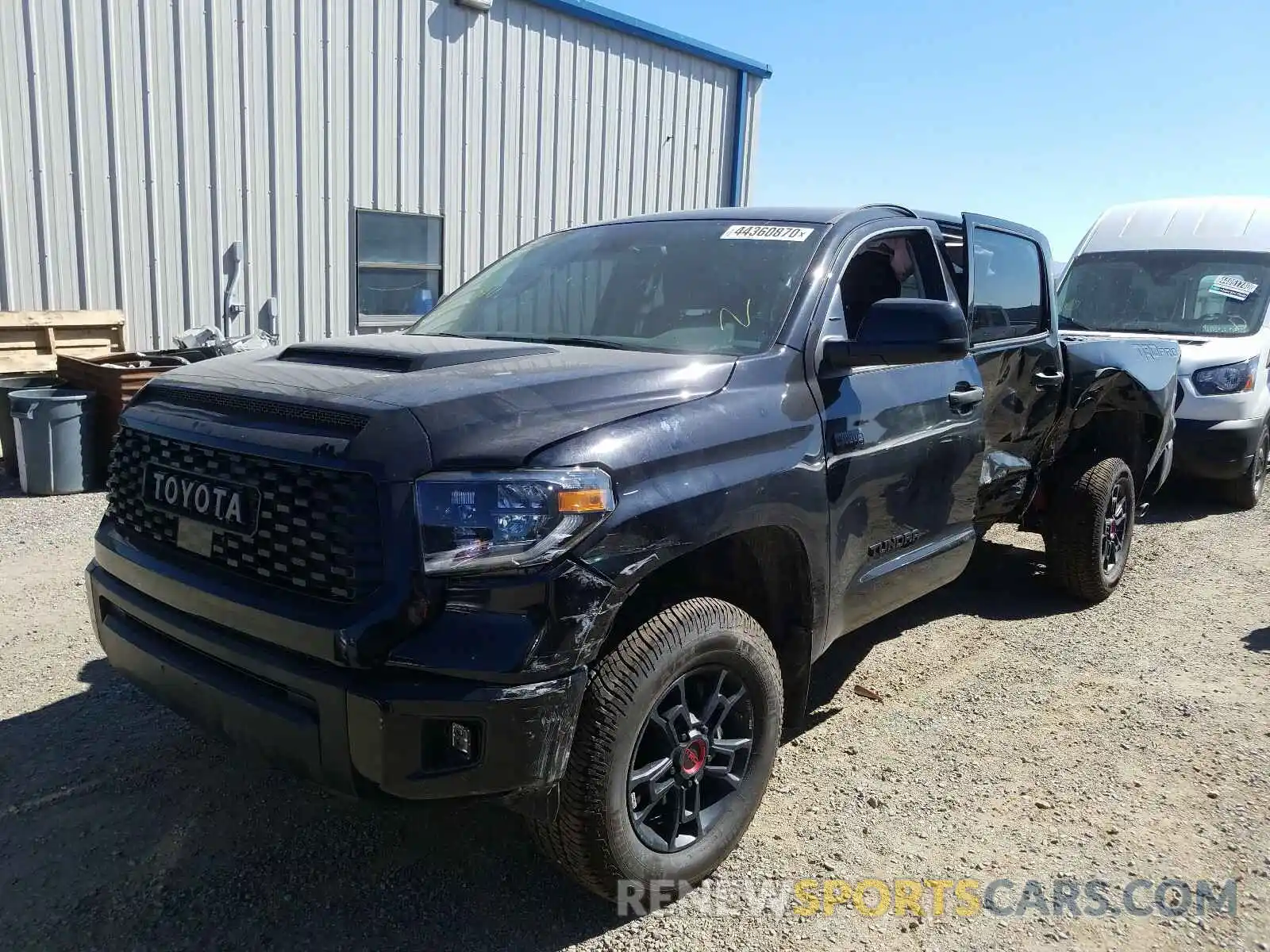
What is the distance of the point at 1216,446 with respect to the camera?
7434 millimetres

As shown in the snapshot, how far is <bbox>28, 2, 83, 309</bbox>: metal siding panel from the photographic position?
7.39 m

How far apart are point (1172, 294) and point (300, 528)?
847 centimetres

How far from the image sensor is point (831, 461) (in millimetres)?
2963

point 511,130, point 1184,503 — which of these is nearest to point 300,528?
point 1184,503

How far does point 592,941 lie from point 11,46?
798 cm

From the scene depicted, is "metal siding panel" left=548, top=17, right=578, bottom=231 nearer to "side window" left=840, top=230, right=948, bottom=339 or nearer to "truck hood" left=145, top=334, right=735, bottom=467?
"side window" left=840, top=230, right=948, bottom=339

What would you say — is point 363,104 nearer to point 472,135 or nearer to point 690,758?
point 472,135

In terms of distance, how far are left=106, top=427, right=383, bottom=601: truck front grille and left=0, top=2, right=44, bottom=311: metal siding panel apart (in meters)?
6.38

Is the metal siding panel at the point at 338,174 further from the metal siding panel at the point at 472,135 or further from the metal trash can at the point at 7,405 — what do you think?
the metal trash can at the point at 7,405

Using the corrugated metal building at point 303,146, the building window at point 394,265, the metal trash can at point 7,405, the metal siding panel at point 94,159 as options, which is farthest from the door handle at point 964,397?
the metal siding panel at point 94,159

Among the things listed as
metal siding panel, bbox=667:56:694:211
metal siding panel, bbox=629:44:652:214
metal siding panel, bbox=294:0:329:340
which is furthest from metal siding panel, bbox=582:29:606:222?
metal siding panel, bbox=294:0:329:340

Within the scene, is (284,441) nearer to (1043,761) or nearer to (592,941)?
(592,941)

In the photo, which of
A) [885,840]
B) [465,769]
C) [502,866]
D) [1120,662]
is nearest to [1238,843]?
[885,840]

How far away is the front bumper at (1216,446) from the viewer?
7406 mm
